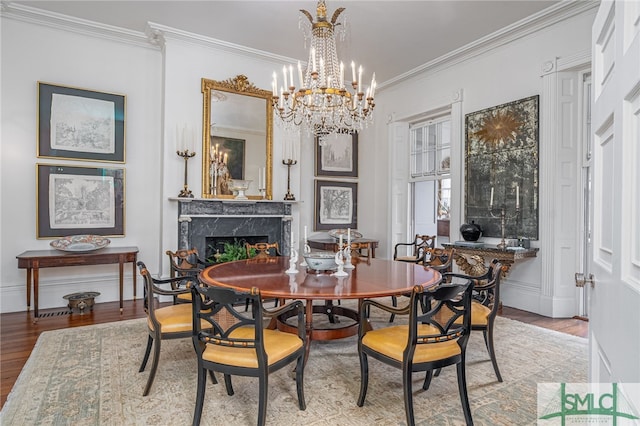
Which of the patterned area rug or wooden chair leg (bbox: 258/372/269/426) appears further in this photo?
the patterned area rug

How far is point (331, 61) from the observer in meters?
3.51

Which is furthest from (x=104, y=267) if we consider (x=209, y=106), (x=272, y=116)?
(x=272, y=116)

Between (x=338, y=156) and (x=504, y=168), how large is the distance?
2805 mm

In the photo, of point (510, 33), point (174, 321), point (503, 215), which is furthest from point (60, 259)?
point (510, 33)

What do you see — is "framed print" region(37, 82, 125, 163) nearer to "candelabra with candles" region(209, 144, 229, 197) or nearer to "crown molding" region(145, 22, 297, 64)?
"crown molding" region(145, 22, 297, 64)

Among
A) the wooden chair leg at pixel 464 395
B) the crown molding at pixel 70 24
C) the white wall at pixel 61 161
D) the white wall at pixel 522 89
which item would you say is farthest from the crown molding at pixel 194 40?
the wooden chair leg at pixel 464 395

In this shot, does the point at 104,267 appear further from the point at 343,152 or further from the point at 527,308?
the point at 527,308

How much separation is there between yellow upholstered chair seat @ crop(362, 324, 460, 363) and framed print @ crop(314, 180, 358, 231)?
417cm

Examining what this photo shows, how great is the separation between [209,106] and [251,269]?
2.93 meters

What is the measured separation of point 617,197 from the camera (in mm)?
1029

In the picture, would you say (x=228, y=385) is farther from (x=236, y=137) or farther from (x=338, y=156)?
(x=338, y=156)

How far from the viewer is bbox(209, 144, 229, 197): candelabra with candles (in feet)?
16.8

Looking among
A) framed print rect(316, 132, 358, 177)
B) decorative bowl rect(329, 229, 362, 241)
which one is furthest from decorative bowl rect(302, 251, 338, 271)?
framed print rect(316, 132, 358, 177)

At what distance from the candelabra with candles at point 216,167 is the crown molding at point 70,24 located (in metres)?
1.65
